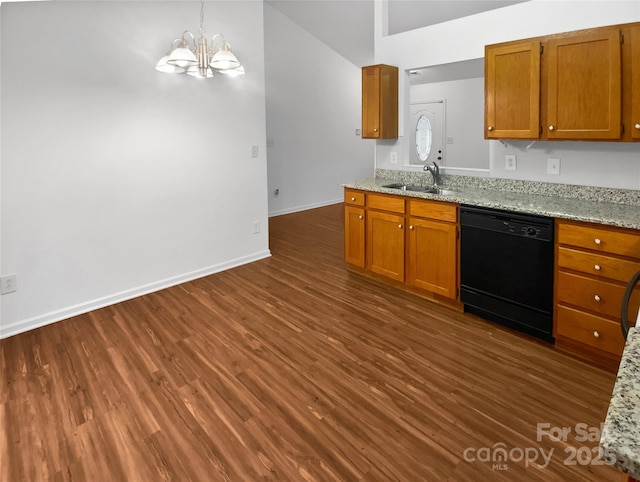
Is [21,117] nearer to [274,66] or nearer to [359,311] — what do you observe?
[359,311]

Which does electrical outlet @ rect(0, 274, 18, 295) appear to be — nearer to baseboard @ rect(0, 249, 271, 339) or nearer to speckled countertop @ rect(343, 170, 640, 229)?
baseboard @ rect(0, 249, 271, 339)

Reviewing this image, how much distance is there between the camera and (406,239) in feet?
11.9

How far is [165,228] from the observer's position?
3990 millimetres

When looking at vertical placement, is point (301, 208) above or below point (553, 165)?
below

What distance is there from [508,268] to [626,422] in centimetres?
237

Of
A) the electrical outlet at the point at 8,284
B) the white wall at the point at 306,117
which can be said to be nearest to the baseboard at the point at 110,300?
the electrical outlet at the point at 8,284

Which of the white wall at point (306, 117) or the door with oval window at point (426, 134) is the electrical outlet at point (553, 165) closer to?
the door with oval window at point (426, 134)

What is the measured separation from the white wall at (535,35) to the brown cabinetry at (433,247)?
617 mm

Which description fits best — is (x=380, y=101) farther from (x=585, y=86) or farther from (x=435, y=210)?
(x=585, y=86)

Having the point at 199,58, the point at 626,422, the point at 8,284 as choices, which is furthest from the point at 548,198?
the point at 8,284

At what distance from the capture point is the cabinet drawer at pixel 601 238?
230cm

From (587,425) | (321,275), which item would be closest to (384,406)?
(587,425)

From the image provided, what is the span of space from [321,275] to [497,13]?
266cm

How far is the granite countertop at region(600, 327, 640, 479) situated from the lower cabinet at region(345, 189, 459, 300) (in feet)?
8.03
